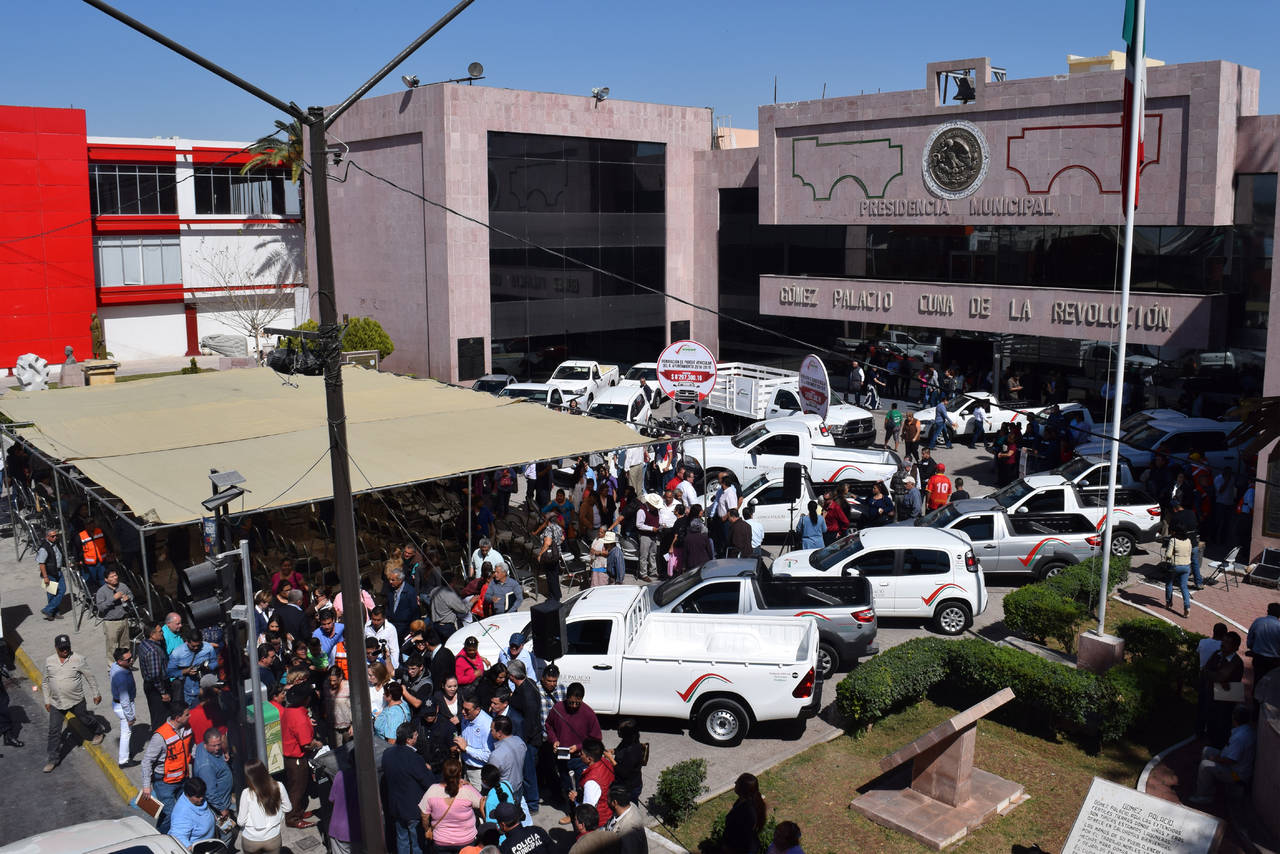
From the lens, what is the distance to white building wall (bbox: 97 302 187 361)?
49500 mm

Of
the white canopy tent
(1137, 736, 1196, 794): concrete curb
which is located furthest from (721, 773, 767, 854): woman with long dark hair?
the white canopy tent

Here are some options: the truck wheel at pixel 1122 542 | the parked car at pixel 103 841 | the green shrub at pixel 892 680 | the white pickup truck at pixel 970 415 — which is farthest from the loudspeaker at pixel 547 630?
the white pickup truck at pixel 970 415

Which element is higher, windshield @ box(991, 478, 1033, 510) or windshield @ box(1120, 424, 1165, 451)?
windshield @ box(1120, 424, 1165, 451)

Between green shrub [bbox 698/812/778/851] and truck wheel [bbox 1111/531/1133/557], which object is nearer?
green shrub [bbox 698/812/778/851]

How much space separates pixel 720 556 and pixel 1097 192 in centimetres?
1598

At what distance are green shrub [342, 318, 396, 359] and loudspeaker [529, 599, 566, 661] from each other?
86.9 ft

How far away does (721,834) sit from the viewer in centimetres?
1052

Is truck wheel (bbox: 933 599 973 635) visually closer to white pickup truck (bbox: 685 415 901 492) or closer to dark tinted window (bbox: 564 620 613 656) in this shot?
dark tinted window (bbox: 564 620 613 656)

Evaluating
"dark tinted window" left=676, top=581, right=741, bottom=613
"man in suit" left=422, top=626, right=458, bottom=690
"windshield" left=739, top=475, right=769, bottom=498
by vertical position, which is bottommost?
"man in suit" left=422, top=626, right=458, bottom=690

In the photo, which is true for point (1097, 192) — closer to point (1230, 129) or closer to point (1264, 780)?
point (1230, 129)

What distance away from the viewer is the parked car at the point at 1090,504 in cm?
2012

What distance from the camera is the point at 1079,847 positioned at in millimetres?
9430

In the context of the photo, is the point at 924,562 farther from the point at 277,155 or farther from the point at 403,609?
the point at 277,155

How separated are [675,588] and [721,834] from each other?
5020 mm
